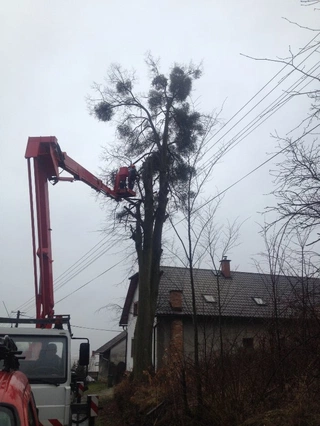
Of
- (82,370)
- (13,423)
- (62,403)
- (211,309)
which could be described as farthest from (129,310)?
(13,423)

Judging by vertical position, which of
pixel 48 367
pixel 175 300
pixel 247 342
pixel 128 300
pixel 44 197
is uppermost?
pixel 128 300

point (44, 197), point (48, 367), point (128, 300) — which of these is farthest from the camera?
point (128, 300)

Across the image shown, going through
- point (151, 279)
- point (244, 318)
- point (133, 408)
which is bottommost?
point (133, 408)

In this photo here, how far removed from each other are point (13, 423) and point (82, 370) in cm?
915

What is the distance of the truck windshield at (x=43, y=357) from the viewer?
712 cm

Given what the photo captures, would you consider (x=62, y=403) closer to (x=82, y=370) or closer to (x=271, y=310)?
(x=271, y=310)

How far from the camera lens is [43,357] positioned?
7.34 metres

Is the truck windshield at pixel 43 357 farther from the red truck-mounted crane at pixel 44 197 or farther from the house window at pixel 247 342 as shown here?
the house window at pixel 247 342

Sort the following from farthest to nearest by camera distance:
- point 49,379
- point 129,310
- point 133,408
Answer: point 129,310, point 133,408, point 49,379

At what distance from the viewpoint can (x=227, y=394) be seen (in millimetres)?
6641

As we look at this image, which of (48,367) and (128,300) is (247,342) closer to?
(48,367)

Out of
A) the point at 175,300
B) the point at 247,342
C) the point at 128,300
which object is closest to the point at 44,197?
the point at 247,342

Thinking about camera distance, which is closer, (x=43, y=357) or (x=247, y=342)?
(x=43, y=357)

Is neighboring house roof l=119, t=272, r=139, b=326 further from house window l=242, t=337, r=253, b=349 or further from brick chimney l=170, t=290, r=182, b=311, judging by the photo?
house window l=242, t=337, r=253, b=349
